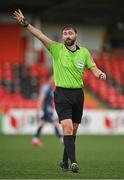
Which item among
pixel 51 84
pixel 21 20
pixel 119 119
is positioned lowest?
pixel 119 119

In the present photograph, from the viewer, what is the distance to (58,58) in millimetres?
11133

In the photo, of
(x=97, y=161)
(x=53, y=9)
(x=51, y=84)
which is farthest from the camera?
(x=53, y=9)

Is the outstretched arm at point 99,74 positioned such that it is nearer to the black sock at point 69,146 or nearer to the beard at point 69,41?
the beard at point 69,41

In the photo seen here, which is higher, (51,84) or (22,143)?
(51,84)

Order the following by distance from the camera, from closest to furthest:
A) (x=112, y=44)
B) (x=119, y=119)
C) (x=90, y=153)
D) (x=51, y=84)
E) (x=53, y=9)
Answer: (x=90, y=153), (x=51, y=84), (x=119, y=119), (x=53, y=9), (x=112, y=44)

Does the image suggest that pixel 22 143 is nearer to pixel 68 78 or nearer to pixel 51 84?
pixel 51 84

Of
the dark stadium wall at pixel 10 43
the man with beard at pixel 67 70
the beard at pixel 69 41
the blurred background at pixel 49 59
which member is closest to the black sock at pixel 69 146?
the man with beard at pixel 67 70

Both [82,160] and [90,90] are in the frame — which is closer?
[82,160]

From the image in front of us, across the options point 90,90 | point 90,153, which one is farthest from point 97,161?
point 90,90

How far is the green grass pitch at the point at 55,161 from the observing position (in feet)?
35.0

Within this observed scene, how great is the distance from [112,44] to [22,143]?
23.8m

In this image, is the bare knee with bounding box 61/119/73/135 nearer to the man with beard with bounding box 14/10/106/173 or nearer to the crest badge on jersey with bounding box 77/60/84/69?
the man with beard with bounding box 14/10/106/173

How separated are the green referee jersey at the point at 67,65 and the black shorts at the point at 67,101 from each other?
0.10 metres

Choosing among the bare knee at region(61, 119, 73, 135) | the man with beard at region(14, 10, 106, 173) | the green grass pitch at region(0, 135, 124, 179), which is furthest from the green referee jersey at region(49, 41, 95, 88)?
the green grass pitch at region(0, 135, 124, 179)
